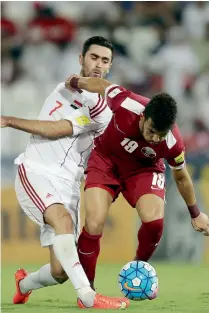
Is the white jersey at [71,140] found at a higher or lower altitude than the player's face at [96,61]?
lower

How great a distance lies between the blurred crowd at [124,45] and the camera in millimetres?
14227

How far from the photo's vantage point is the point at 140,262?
22.3 feet

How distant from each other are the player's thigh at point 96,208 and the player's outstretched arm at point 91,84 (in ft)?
2.68

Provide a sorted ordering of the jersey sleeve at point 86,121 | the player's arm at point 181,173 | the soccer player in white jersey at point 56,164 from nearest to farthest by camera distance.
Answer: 1. the player's arm at point 181,173
2. the soccer player in white jersey at point 56,164
3. the jersey sleeve at point 86,121

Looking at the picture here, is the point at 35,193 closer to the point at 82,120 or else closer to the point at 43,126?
Answer: the point at 43,126

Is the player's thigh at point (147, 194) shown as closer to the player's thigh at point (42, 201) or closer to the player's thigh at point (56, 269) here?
the player's thigh at point (42, 201)

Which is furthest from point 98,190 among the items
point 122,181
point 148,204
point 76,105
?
point 76,105

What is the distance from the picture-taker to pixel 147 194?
22.7 ft

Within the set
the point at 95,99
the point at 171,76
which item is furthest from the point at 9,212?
the point at 95,99

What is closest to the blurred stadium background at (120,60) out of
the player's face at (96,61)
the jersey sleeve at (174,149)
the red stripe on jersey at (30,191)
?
the player's face at (96,61)

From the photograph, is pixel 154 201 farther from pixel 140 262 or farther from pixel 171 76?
pixel 171 76

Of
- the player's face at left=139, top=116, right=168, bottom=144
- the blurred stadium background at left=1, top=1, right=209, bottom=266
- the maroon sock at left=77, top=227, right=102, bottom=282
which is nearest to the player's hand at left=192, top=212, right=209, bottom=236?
the maroon sock at left=77, top=227, right=102, bottom=282

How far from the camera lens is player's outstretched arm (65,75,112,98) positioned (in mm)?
7020

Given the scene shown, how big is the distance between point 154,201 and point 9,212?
17.5ft
